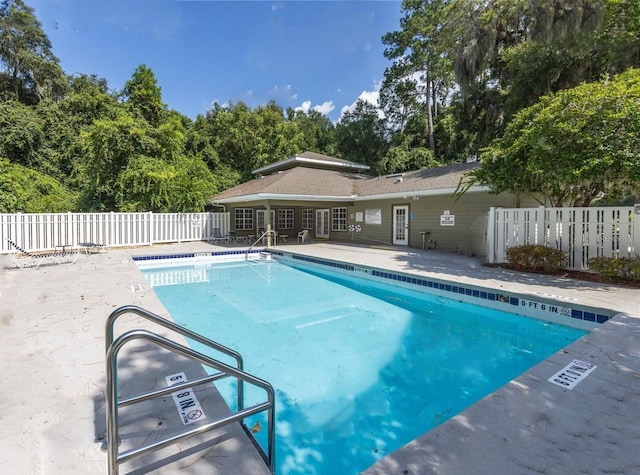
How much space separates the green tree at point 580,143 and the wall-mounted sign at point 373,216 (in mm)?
7282

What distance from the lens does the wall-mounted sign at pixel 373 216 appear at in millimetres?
15172

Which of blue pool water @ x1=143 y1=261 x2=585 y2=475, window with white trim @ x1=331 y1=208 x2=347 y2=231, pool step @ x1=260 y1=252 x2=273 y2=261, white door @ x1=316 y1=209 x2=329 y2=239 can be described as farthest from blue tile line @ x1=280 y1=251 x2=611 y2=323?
white door @ x1=316 y1=209 x2=329 y2=239

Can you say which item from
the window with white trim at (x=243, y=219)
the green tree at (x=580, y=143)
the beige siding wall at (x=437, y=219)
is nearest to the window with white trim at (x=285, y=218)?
the window with white trim at (x=243, y=219)

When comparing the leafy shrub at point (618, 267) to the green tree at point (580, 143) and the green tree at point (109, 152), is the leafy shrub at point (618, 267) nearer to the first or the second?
the green tree at point (580, 143)

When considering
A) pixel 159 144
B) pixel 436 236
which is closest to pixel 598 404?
pixel 436 236

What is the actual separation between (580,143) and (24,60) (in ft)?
110

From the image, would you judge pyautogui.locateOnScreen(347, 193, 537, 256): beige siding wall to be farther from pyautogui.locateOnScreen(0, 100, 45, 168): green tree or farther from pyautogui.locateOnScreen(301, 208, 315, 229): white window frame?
pyautogui.locateOnScreen(0, 100, 45, 168): green tree

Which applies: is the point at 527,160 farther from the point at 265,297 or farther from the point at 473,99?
the point at 473,99

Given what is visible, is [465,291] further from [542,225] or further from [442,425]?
[442,425]

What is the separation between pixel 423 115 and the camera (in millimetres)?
26469

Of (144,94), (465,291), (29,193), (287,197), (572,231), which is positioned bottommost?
(465,291)

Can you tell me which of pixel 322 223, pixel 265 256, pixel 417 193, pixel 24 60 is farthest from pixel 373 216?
pixel 24 60

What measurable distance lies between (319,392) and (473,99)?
50.8 ft

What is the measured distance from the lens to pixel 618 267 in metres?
6.73
